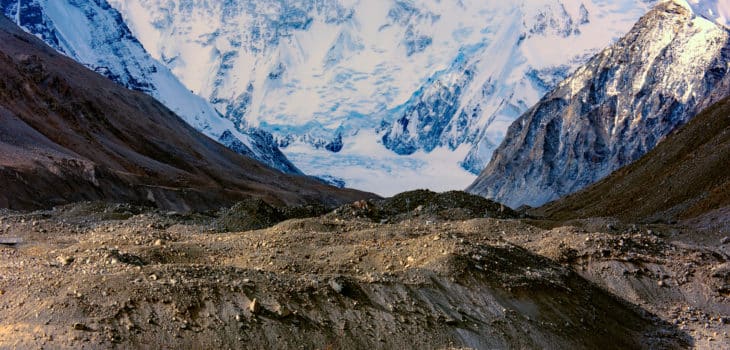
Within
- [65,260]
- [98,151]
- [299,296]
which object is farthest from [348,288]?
[98,151]

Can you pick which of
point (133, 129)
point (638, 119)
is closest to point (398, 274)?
point (133, 129)

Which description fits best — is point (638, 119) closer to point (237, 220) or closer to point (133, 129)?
point (133, 129)

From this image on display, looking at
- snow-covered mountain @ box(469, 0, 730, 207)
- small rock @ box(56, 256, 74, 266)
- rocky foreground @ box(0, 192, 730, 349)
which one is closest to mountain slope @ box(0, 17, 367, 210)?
rocky foreground @ box(0, 192, 730, 349)

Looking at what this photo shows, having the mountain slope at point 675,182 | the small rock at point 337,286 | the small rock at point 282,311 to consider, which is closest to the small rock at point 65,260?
the small rock at point 282,311

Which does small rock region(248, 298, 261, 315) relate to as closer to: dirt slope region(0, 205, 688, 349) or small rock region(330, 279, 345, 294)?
dirt slope region(0, 205, 688, 349)

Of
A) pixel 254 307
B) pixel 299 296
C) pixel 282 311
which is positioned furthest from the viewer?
pixel 299 296

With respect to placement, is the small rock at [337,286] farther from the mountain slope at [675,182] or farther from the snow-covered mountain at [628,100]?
the snow-covered mountain at [628,100]

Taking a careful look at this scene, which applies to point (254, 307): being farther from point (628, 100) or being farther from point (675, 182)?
point (628, 100)
